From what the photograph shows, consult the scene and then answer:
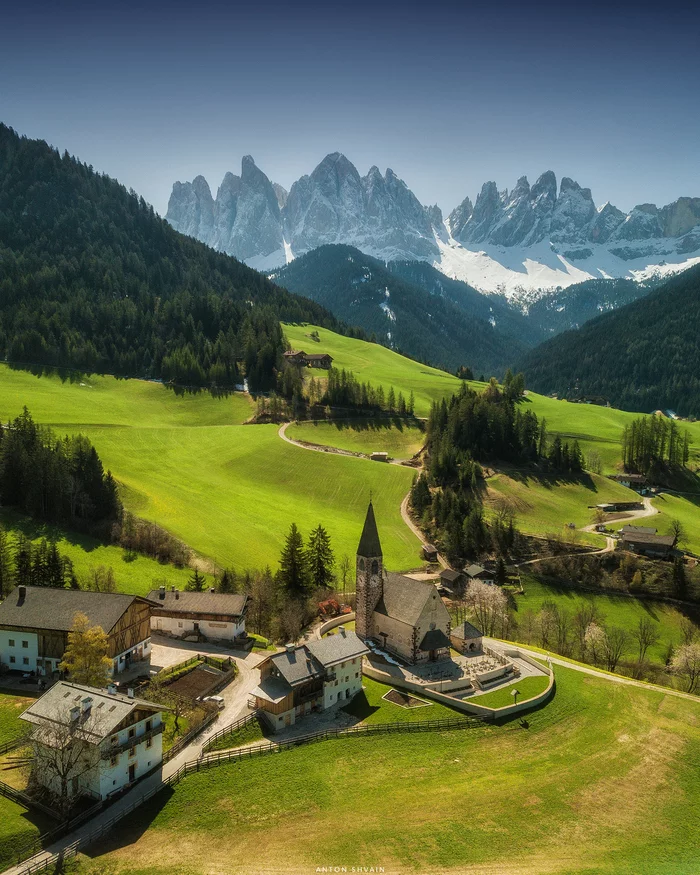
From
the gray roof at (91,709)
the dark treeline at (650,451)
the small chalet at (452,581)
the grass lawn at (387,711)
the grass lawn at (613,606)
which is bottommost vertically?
the grass lawn at (613,606)

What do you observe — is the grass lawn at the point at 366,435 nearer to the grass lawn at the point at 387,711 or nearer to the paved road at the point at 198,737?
the paved road at the point at 198,737

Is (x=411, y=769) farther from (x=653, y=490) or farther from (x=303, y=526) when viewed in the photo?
(x=653, y=490)

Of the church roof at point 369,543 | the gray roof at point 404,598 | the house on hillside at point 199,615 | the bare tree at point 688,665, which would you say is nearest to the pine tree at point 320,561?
the gray roof at point 404,598

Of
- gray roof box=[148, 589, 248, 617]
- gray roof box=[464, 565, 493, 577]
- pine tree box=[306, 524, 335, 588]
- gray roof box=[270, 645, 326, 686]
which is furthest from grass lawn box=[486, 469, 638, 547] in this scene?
gray roof box=[270, 645, 326, 686]

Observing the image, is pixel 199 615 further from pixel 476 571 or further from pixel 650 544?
pixel 650 544

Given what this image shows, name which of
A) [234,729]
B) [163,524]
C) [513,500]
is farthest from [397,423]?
[234,729]

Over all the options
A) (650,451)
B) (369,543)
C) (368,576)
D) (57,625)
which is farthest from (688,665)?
(650,451)
